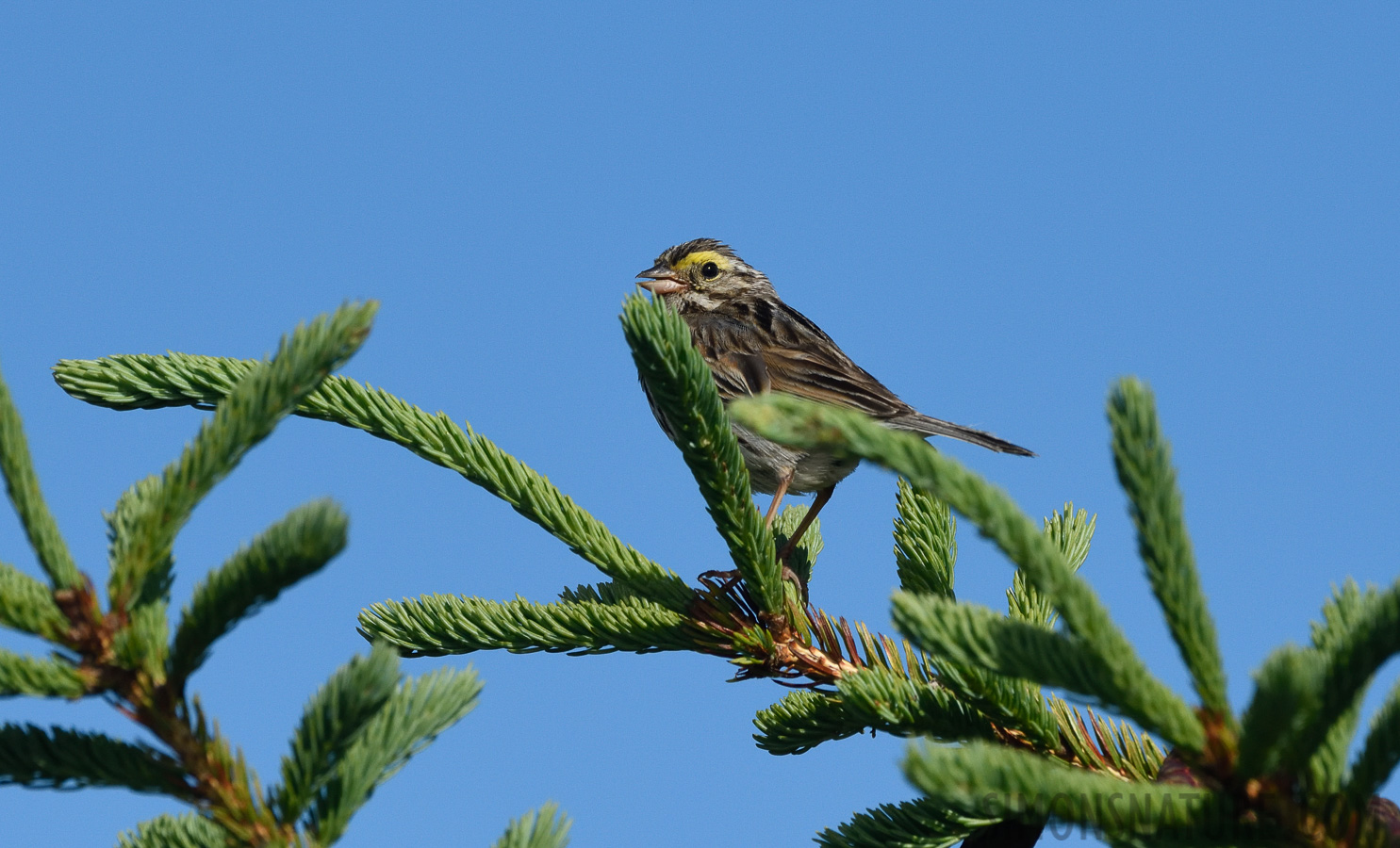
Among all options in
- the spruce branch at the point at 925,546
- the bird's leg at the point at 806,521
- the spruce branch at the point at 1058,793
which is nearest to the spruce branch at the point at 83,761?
the spruce branch at the point at 1058,793

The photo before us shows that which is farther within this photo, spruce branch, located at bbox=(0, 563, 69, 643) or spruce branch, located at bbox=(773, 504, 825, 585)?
spruce branch, located at bbox=(773, 504, 825, 585)

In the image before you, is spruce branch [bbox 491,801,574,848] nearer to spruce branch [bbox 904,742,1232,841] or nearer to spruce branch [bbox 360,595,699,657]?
spruce branch [bbox 904,742,1232,841]

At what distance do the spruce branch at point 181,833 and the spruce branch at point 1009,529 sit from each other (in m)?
1.13

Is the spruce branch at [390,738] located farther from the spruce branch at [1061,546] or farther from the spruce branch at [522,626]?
the spruce branch at [1061,546]

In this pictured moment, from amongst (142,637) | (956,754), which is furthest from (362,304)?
(956,754)

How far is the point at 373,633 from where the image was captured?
Answer: 369 centimetres

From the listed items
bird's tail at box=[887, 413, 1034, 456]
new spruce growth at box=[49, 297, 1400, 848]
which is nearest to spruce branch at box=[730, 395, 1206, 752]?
new spruce growth at box=[49, 297, 1400, 848]

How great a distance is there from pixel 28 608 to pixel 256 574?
423mm

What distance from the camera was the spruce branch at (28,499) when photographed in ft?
5.87

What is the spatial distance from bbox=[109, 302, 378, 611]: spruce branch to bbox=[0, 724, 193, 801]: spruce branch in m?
0.22

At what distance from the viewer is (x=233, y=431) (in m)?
1.81

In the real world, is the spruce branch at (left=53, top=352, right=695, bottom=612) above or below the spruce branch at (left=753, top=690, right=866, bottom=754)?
above

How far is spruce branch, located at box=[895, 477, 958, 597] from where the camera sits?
12.8ft

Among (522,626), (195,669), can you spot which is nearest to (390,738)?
(195,669)
